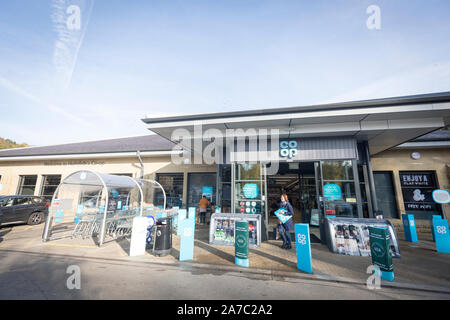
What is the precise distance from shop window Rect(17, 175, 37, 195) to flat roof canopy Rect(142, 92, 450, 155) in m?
15.7

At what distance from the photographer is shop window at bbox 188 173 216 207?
41.8 feet

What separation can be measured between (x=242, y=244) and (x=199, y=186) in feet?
27.5

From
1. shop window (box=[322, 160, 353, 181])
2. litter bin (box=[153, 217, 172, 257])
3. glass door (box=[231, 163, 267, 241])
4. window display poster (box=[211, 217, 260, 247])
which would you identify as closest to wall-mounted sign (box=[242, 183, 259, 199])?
glass door (box=[231, 163, 267, 241])

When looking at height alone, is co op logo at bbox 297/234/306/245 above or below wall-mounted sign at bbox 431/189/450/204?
below

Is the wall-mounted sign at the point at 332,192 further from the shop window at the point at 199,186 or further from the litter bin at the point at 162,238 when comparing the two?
the shop window at the point at 199,186

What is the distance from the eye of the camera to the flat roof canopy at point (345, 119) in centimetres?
605

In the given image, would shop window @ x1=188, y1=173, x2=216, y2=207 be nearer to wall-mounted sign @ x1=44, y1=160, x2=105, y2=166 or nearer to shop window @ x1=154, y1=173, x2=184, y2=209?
shop window @ x1=154, y1=173, x2=184, y2=209

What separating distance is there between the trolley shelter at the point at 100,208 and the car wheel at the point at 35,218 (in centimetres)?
57

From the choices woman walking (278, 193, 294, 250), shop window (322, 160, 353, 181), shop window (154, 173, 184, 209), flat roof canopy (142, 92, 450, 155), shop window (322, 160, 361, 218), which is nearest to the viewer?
flat roof canopy (142, 92, 450, 155)

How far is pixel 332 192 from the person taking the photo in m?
7.60

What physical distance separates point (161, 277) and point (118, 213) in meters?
6.06

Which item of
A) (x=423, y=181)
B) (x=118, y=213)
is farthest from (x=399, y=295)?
(x=423, y=181)

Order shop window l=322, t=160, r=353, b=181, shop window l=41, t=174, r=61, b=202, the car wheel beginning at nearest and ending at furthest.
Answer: shop window l=322, t=160, r=353, b=181 < the car wheel < shop window l=41, t=174, r=61, b=202
